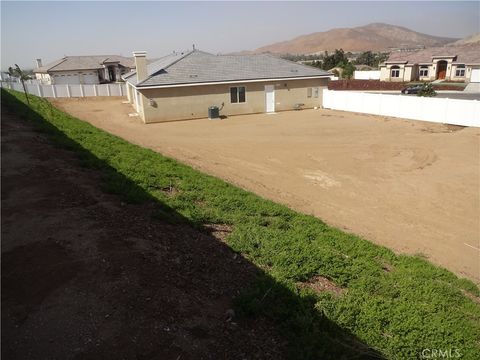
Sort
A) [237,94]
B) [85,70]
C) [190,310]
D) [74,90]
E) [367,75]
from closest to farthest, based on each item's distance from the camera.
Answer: [190,310]
[237,94]
[74,90]
[85,70]
[367,75]

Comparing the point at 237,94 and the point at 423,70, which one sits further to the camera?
the point at 423,70

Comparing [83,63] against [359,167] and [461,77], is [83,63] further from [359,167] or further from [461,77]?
[461,77]

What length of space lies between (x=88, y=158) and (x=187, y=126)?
44.7 ft

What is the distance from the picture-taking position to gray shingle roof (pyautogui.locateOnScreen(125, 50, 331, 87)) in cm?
2603

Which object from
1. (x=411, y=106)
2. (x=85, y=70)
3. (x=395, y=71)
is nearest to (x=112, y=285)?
(x=411, y=106)

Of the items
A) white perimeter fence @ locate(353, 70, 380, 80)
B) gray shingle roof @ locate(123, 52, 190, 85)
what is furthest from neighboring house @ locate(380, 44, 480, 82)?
gray shingle roof @ locate(123, 52, 190, 85)

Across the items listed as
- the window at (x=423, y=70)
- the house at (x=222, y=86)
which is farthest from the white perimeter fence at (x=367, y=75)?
the house at (x=222, y=86)

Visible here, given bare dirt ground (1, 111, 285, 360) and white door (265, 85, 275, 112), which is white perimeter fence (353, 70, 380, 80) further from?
bare dirt ground (1, 111, 285, 360)

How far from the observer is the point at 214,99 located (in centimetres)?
2719

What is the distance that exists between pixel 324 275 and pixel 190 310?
108 inches

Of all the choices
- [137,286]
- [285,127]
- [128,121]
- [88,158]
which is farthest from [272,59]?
[137,286]

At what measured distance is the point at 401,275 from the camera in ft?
23.3

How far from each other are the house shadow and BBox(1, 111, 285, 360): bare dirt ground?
1cm

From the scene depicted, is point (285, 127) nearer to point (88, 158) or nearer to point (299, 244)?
point (88, 158)
